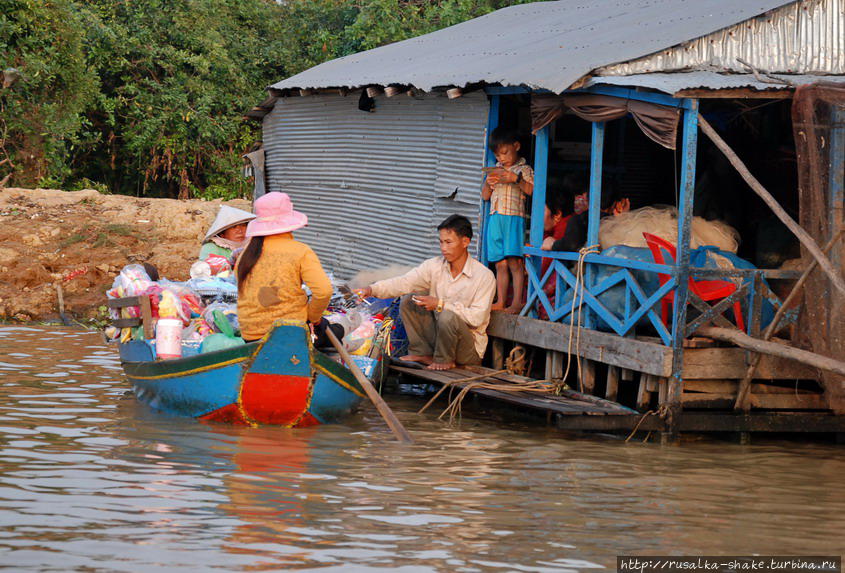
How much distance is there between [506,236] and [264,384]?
286 centimetres

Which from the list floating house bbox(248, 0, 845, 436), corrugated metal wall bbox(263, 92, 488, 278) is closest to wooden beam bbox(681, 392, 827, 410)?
floating house bbox(248, 0, 845, 436)

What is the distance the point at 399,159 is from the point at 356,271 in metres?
1.65

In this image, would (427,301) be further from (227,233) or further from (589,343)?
(227,233)

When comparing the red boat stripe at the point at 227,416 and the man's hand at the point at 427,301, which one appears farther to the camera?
the man's hand at the point at 427,301

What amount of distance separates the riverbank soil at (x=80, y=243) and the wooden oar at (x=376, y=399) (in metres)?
7.03

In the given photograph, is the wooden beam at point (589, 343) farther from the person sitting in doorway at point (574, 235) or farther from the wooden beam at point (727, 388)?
the person sitting in doorway at point (574, 235)

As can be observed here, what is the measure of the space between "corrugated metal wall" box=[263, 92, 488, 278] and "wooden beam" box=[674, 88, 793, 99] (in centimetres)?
280

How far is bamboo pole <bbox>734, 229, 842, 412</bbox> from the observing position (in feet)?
26.2

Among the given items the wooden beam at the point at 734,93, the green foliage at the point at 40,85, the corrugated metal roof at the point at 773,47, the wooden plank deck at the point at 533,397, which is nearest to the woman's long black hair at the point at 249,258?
the wooden plank deck at the point at 533,397

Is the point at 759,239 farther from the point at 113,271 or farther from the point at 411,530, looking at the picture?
the point at 113,271

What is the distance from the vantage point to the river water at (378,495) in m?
5.37

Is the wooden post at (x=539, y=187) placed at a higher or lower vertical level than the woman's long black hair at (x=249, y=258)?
higher

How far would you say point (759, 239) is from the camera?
32.8 ft

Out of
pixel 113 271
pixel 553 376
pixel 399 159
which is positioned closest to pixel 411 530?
pixel 553 376
